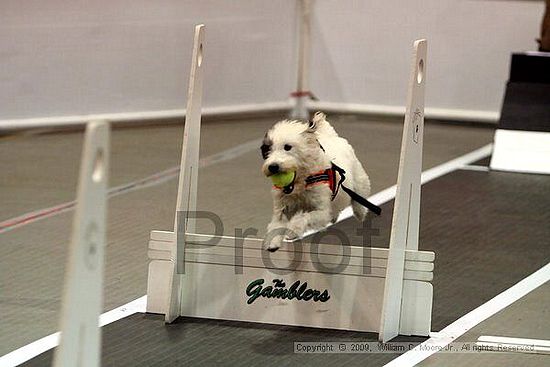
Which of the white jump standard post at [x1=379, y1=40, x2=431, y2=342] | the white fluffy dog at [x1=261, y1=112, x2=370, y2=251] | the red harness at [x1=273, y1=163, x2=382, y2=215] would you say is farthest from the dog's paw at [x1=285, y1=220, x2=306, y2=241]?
the white jump standard post at [x1=379, y1=40, x2=431, y2=342]

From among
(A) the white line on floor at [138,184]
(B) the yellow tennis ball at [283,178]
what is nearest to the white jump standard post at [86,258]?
(B) the yellow tennis ball at [283,178]

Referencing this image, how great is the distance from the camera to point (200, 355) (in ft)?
11.7

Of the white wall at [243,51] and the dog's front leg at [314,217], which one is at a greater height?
the white wall at [243,51]

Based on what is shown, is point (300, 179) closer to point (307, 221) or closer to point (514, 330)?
point (307, 221)

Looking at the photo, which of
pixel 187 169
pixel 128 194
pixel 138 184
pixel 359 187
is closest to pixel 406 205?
pixel 359 187

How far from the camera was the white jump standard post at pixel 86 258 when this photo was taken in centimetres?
234

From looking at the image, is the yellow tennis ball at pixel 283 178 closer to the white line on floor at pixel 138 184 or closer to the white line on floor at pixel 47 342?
the white line on floor at pixel 47 342

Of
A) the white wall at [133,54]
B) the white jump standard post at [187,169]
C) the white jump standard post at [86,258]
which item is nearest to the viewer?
the white jump standard post at [86,258]

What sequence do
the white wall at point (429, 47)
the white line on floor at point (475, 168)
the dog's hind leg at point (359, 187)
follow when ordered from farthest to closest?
the white wall at point (429, 47) → the white line on floor at point (475, 168) → the dog's hind leg at point (359, 187)

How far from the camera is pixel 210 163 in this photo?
715cm

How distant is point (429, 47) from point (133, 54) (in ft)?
7.84

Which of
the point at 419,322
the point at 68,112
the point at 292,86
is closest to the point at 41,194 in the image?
the point at 68,112

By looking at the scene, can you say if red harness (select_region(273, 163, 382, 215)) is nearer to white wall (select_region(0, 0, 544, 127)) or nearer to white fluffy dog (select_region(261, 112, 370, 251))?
white fluffy dog (select_region(261, 112, 370, 251))

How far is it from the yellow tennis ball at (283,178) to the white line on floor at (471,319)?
670mm
